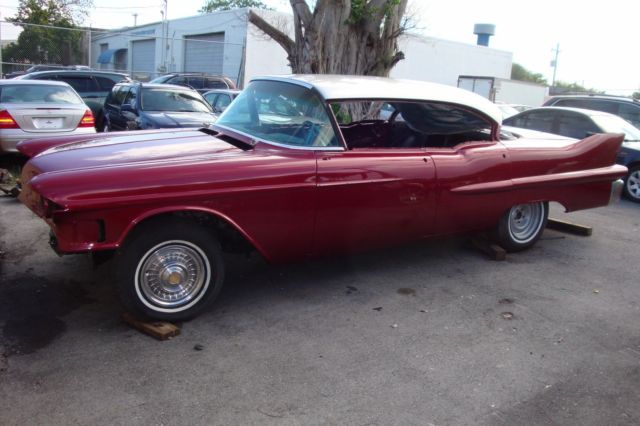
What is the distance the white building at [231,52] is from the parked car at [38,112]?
1172cm

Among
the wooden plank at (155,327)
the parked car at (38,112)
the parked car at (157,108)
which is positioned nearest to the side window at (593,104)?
the parked car at (157,108)

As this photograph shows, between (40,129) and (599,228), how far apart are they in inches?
315

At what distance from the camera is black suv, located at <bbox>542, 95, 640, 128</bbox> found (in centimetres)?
1148

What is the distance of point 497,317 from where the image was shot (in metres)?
4.17

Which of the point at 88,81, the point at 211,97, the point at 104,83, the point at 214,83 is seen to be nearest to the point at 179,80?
the point at 214,83

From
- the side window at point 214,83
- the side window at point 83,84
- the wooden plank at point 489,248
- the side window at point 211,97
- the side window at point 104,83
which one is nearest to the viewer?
the wooden plank at point 489,248

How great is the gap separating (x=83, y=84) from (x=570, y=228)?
11704mm

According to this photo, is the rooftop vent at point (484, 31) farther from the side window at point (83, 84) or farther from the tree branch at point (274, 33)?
the tree branch at point (274, 33)

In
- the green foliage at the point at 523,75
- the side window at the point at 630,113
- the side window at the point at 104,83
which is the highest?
the green foliage at the point at 523,75

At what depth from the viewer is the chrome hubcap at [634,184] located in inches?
368

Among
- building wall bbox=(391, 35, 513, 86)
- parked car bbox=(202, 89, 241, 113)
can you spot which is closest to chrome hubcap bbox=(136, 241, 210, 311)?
parked car bbox=(202, 89, 241, 113)

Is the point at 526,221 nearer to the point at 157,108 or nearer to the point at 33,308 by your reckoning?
the point at 33,308

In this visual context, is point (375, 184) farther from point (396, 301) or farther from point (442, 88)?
point (442, 88)

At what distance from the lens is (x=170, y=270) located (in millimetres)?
3740
